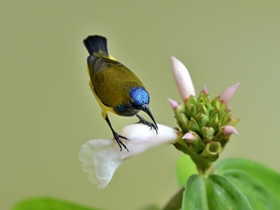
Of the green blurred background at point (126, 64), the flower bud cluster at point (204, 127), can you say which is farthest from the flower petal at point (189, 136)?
the green blurred background at point (126, 64)

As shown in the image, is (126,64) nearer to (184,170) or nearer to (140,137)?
(184,170)

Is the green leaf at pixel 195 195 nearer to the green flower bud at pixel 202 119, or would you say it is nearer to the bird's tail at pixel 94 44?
the green flower bud at pixel 202 119

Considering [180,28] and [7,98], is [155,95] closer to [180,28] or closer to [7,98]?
[180,28]

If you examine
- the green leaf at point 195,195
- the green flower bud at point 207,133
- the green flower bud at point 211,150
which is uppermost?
the green flower bud at point 207,133

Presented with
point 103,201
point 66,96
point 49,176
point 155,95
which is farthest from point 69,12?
point 103,201

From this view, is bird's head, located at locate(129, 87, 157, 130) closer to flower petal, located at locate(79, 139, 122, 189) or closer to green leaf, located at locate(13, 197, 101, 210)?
flower petal, located at locate(79, 139, 122, 189)
